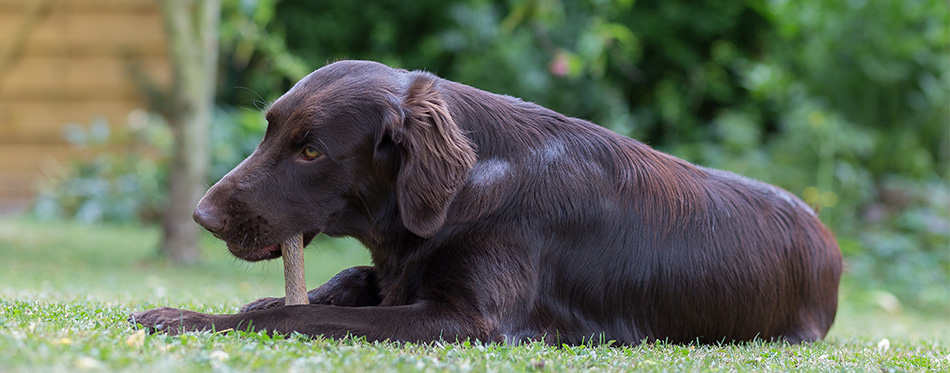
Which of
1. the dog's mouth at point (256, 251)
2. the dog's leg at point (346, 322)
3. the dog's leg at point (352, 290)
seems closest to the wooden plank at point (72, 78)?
the dog's leg at point (352, 290)

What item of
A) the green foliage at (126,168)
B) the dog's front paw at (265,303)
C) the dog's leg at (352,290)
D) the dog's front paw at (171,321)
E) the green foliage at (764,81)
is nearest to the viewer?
the dog's front paw at (171,321)

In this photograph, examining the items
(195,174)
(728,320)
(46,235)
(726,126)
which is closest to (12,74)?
(46,235)

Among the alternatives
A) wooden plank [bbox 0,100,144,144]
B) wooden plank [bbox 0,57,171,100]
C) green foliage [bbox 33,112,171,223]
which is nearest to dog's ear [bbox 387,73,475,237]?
green foliage [bbox 33,112,171,223]

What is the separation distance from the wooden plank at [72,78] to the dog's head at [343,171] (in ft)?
30.9

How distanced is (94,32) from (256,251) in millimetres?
10065

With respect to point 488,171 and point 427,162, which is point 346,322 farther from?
point 488,171

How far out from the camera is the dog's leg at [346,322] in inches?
116

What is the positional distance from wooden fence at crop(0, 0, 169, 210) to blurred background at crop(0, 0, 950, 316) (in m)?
0.02

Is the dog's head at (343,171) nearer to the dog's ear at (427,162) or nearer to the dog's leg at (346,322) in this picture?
the dog's ear at (427,162)

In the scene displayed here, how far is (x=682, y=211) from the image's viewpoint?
141 inches

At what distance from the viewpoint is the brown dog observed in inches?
124

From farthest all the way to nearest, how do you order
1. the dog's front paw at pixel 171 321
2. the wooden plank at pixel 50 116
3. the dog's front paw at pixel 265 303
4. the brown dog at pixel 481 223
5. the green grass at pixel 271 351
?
the wooden plank at pixel 50 116 < the dog's front paw at pixel 265 303 < the brown dog at pixel 481 223 < the dog's front paw at pixel 171 321 < the green grass at pixel 271 351

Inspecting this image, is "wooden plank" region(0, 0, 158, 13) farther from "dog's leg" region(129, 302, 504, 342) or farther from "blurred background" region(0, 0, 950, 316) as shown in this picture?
"dog's leg" region(129, 302, 504, 342)

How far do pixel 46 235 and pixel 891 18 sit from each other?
30.5ft
